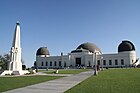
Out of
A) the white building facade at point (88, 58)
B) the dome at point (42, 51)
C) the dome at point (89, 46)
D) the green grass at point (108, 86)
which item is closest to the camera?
the green grass at point (108, 86)

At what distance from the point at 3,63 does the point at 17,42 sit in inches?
1041

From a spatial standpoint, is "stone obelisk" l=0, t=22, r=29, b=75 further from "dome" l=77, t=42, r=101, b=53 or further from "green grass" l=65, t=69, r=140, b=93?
"dome" l=77, t=42, r=101, b=53

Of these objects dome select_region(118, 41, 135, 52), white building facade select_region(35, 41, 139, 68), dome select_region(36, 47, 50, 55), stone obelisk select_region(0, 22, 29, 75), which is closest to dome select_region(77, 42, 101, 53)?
white building facade select_region(35, 41, 139, 68)

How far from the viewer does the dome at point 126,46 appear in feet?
288

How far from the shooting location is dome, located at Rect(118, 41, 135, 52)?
8769cm

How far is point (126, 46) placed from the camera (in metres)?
88.2

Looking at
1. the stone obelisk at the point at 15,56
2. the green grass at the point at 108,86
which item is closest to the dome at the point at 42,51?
the stone obelisk at the point at 15,56

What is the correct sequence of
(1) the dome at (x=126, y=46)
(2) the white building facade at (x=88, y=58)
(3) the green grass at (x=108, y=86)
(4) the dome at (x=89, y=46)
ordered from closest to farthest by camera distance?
1. (3) the green grass at (x=108, y=86)
2. (2) the white building facade at (x=88, y=58)
3. (1) the dome at (x=126, y=46)
4. (4) the dome at (x=89, y=46)

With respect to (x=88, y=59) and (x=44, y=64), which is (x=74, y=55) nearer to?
(x=88, y=59)

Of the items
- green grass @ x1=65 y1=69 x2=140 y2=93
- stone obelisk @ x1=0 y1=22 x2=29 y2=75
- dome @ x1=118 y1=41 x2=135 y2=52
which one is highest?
dome @ x1=118 y1=41 x2=135 y2=52

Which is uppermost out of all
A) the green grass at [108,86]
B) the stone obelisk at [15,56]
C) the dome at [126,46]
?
the dome at [126,46]

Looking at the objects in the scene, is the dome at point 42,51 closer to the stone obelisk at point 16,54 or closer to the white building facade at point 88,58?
the white building facade at point 88,58

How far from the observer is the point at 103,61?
3580 inches

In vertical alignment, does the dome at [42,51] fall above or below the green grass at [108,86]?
above
